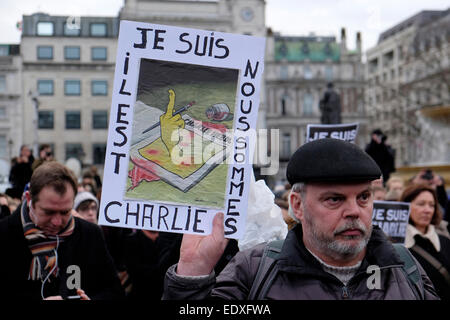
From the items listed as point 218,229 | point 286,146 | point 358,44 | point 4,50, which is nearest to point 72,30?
point 4,50

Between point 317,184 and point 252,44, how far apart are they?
79cm

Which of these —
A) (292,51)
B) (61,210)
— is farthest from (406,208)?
(292,51)

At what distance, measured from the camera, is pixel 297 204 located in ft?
8.47

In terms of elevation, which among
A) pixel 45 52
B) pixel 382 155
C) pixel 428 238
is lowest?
pixel 428 238

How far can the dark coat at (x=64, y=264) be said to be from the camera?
141 inches

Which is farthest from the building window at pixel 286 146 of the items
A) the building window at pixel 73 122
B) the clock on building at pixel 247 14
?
the building window at pixel 73 122

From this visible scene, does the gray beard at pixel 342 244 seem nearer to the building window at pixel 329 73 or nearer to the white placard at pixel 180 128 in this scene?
the white placard at pixel 180 128

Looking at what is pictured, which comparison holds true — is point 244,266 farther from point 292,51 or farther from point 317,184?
point 292,51

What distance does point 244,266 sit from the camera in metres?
2.50

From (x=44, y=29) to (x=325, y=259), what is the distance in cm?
5479

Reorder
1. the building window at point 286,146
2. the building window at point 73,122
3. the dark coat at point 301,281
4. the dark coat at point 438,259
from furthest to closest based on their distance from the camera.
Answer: the building window at point 286,146, the building window at point 73,122, the dark coat at point 438,259, the dark coat at point 301,281

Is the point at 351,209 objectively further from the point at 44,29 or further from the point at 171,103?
the point at 44,29

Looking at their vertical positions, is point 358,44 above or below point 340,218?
above

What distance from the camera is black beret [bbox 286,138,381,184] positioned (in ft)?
7.82
